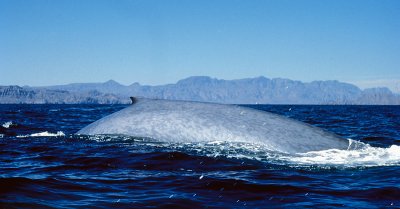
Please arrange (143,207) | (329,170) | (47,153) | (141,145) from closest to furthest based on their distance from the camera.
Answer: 1. (143,207)
2. (329,170)
3. (141,145)
4. (47,153)

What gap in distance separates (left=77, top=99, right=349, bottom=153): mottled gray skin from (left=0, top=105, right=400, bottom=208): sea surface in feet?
0.50

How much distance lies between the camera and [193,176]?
6.84 meters

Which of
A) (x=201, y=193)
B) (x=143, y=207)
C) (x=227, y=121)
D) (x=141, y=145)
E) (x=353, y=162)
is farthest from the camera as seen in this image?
(x=141, y=145)

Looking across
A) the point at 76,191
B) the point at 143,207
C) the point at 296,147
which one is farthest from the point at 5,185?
the point at 296,147

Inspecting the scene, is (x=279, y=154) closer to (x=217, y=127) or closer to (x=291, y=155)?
(x=291, y=155)

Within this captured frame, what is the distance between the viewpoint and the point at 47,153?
9.97 m

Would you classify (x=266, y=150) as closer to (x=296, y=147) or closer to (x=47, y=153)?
(x=296, y=147)

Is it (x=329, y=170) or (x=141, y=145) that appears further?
(x=141, y=145)

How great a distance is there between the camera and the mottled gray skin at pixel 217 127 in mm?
8195

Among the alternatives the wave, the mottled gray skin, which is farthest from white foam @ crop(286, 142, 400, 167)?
the mottled gray skin

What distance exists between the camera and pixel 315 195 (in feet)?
18.9

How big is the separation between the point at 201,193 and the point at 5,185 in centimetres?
251

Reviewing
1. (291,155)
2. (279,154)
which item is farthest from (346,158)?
(279,154)

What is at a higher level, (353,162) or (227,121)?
(227,121)
